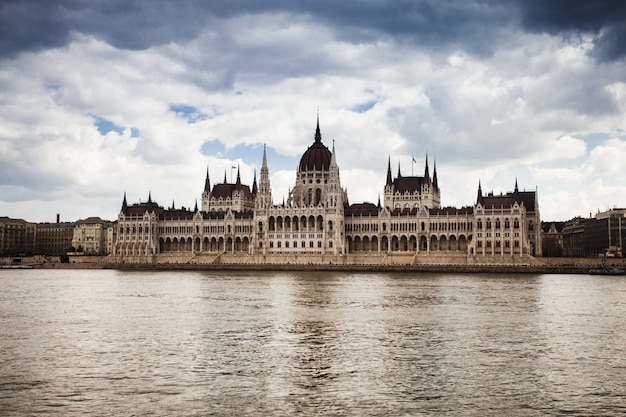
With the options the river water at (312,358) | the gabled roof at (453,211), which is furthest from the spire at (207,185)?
the river water at (312,358)

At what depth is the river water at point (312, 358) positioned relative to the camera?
2058cm

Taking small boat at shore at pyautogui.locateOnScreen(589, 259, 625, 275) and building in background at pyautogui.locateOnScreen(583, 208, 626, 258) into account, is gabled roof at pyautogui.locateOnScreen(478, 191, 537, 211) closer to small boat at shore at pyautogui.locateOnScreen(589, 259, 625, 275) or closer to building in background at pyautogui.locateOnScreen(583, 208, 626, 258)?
building in background at pyautogui.locateOnScreen(583, 208, 626, 258)

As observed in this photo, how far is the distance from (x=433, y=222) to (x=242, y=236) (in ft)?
118

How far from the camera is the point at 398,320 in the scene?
A: 39.9 metres

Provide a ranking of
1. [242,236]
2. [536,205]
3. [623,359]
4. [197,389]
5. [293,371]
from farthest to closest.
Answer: [242,236] → [536,205] → [623,359] → [293,371] → [197,389]

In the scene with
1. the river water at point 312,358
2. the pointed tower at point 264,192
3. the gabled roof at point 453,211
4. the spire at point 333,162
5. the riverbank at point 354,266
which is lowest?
the river water at point 312,358

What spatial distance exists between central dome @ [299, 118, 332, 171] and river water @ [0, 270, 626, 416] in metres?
89.7

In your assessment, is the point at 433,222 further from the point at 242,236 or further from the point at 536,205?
the point at 242,236

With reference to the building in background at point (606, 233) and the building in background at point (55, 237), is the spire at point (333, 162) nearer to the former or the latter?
the building in background at point (606, 233)

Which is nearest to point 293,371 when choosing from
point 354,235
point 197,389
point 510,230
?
point 197,389

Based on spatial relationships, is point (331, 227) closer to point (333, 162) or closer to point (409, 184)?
point (333, 162)

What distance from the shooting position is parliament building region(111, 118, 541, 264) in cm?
11838

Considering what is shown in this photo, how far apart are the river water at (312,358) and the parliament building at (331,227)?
68309mm

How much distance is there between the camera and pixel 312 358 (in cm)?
2742
